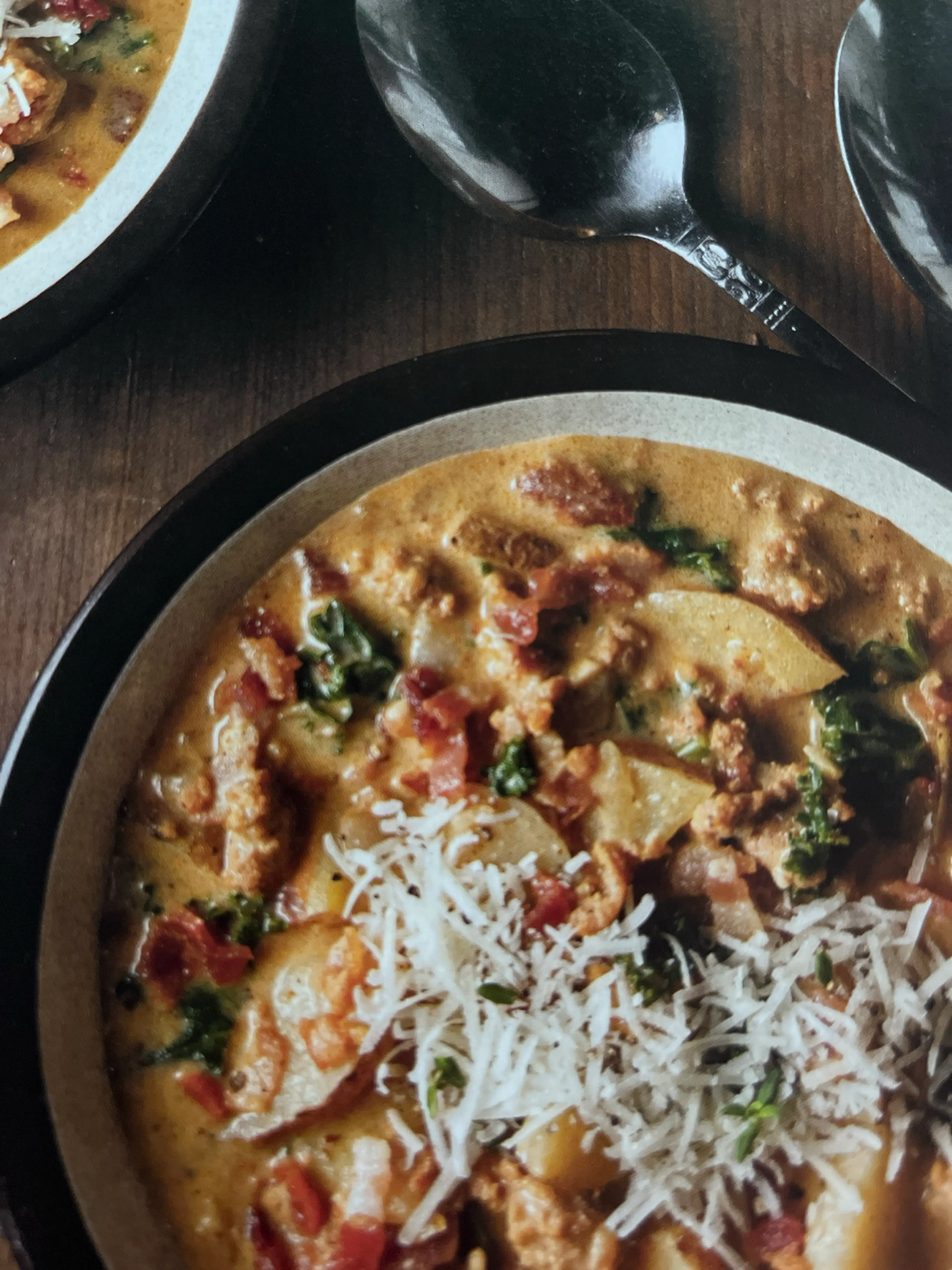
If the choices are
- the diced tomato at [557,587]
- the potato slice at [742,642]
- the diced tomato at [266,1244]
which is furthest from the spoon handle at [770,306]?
the diced tomato at [266,1244]

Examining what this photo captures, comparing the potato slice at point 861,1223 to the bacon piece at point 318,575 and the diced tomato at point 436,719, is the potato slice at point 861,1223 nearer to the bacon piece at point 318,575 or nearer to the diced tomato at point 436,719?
the diced tomato at point 436,719

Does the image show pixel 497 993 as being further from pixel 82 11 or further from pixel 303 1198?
pixel 82 11

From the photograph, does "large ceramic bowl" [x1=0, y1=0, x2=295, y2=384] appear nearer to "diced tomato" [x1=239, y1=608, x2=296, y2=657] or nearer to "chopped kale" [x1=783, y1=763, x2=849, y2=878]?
"diced tomato" [x1=239, y1=608, x2=296, y2=657]

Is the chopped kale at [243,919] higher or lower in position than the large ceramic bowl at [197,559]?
lower

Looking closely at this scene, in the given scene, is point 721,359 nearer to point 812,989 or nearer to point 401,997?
point 812,989

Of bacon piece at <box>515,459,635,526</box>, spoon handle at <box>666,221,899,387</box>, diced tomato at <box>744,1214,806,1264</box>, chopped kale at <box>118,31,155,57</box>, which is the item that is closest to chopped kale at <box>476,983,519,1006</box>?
diced tomato at <box>744,1214,806,1264</box>

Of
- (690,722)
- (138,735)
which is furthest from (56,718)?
(690,722)
